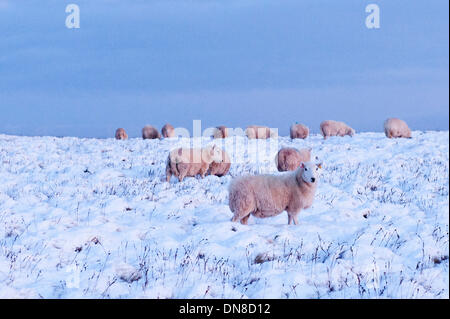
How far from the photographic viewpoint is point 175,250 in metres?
6.57

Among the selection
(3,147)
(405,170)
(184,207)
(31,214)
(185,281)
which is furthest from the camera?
(3,147)

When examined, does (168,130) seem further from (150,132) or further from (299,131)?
(299,131)

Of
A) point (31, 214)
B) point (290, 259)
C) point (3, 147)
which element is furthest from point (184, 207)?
point (3, 147)

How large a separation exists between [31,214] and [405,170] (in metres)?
11.1

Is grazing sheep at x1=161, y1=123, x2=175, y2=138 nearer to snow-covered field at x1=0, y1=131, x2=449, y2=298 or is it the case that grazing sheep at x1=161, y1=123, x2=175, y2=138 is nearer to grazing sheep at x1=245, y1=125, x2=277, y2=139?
grazing sheep at x1=245, y1=125, x2=277, y2=139

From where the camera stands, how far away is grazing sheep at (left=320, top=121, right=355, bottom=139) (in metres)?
27.5

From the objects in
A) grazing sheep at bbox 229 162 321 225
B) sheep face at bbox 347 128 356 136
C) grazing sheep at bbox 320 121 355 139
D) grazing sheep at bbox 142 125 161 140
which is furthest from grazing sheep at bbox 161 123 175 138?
grazing sheep at bbox 229 162 321 225

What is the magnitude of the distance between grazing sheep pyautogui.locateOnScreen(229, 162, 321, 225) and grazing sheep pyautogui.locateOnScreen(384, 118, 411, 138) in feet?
60.6

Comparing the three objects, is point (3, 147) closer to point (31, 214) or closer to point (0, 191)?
point (0, 191)

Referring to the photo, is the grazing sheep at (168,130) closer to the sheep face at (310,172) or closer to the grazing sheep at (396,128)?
the grazing sheep at (396,128)

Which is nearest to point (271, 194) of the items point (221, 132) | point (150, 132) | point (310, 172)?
point (310, 172)

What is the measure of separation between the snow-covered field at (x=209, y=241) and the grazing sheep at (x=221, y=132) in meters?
15.9

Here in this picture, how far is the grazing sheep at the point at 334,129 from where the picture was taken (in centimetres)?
2747
